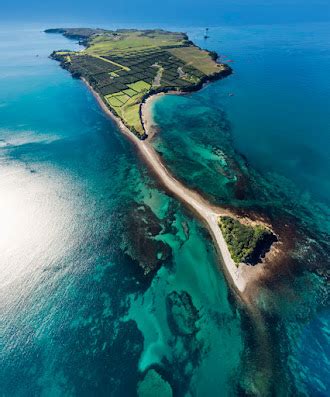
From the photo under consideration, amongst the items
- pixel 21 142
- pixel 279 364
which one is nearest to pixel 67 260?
pixel 279 364

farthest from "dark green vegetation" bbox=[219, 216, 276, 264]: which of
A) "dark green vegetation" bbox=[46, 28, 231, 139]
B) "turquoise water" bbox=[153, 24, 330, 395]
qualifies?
"dark green vegetation" bbox=[46, 28, 231, 139]

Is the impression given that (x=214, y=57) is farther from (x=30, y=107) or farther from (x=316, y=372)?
(x=316, y=372)

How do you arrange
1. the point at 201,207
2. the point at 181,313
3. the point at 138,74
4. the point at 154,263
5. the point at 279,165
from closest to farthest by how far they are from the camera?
the point at 181,313 < the point at 154,263 < the point at 201,207 < the point at 279,165 < the point at 138,74

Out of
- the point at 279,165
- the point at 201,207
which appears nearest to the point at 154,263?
the point at 201,207

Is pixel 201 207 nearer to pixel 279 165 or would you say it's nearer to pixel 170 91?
pixel 279 165

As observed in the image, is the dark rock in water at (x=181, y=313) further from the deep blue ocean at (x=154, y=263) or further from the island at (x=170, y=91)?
the island at (x=170, y=91)

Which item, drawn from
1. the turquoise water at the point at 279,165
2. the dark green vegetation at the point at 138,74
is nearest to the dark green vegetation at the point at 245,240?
the turquoise water at the point at 279,165
